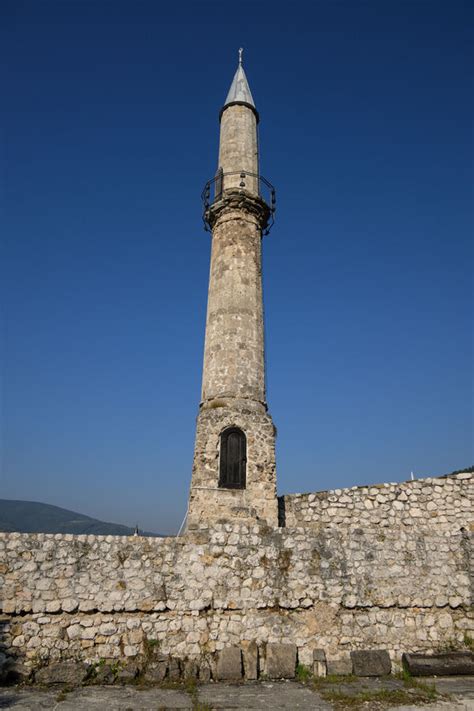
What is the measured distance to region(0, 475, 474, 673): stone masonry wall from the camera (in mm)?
8164

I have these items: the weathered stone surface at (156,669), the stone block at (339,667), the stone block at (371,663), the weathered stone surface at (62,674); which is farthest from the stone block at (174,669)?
the stone block at (371,663)

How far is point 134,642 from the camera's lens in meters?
8.21

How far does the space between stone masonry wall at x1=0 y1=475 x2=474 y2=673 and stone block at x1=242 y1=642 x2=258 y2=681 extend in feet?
0.30

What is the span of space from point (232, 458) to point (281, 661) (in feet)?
15.1

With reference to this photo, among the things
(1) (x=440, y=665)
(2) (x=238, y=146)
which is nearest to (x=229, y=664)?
(1) (x=440, y=665)

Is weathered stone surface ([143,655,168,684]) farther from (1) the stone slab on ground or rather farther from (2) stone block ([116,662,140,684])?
(1) the stone slab on ground

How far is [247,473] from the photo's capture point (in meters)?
11.6

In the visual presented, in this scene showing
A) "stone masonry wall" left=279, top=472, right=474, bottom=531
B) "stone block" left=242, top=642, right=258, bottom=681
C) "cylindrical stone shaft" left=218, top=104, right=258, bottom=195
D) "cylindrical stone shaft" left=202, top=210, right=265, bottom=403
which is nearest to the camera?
"stone block" left=242, top=642, right=258, bottom=681

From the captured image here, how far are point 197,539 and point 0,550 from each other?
3.66m

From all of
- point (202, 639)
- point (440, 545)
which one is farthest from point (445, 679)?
point (202, 639)

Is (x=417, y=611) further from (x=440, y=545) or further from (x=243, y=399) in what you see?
(x=243, y=399)

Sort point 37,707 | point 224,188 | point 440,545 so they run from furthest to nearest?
point 224,188, point 440,545, point 37,707

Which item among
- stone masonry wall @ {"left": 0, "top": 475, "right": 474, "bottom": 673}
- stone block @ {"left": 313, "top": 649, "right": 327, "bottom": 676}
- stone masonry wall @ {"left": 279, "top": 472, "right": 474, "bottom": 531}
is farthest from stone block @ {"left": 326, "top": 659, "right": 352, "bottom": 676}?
stone masonry wall @ {"left": 279, "top": 472, "right": 474, "bottom": 531}

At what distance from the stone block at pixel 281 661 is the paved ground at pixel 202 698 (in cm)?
34
